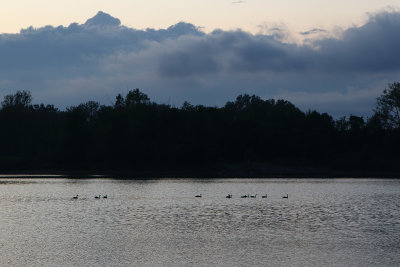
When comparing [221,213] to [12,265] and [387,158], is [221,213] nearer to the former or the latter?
[12,265]

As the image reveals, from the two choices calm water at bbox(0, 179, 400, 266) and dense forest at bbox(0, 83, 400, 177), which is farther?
dense forest at bbox(0, 83, 400, 177)

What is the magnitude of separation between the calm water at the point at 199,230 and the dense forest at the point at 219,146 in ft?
223

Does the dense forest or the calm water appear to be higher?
the dense forest

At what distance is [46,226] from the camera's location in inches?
2079

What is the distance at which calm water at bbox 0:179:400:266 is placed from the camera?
38.0 m

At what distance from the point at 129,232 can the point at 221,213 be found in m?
16.7

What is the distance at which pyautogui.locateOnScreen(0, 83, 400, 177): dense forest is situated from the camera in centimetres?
15550

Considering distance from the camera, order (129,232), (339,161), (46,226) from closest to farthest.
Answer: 1. (129,232)
2. (46,226)
3. (339,161)

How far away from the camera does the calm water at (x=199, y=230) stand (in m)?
38.0

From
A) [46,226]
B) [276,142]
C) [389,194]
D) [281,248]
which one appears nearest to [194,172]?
[276,142]

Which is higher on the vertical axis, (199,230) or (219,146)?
(219,146)

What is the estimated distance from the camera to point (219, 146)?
161500 mm

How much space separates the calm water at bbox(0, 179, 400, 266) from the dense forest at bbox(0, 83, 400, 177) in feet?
223

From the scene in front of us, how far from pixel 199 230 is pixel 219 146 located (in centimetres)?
11165
